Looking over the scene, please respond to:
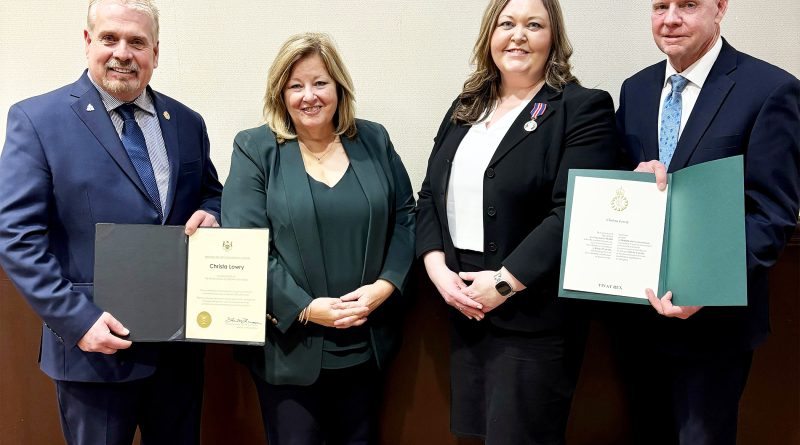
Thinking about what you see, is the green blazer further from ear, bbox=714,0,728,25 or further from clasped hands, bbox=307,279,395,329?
ear, bbox=714,0,728,25

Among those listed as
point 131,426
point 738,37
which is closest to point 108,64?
point 131,426

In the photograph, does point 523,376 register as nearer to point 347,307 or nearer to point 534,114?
point 347,307

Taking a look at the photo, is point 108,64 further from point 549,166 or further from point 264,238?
point 549,166

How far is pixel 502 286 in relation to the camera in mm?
1704

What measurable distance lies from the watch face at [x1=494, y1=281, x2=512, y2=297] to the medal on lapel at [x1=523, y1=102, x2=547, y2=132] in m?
0.44

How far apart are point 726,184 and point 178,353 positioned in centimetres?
161

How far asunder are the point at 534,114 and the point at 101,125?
1250 mm

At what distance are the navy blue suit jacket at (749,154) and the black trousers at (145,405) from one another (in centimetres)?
142

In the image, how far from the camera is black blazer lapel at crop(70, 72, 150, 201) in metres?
1.75

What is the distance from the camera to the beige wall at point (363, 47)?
2541 mm

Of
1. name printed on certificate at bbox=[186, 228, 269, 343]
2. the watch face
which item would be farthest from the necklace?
the watch face


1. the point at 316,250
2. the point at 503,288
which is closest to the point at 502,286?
the point at 503,288

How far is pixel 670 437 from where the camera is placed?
1958mm

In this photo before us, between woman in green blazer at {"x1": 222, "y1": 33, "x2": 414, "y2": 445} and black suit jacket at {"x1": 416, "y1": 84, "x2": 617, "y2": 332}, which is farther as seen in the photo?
woman in green blazer at {"x1": 222, "y1": 33, "x2": 414, "y2": 445}
